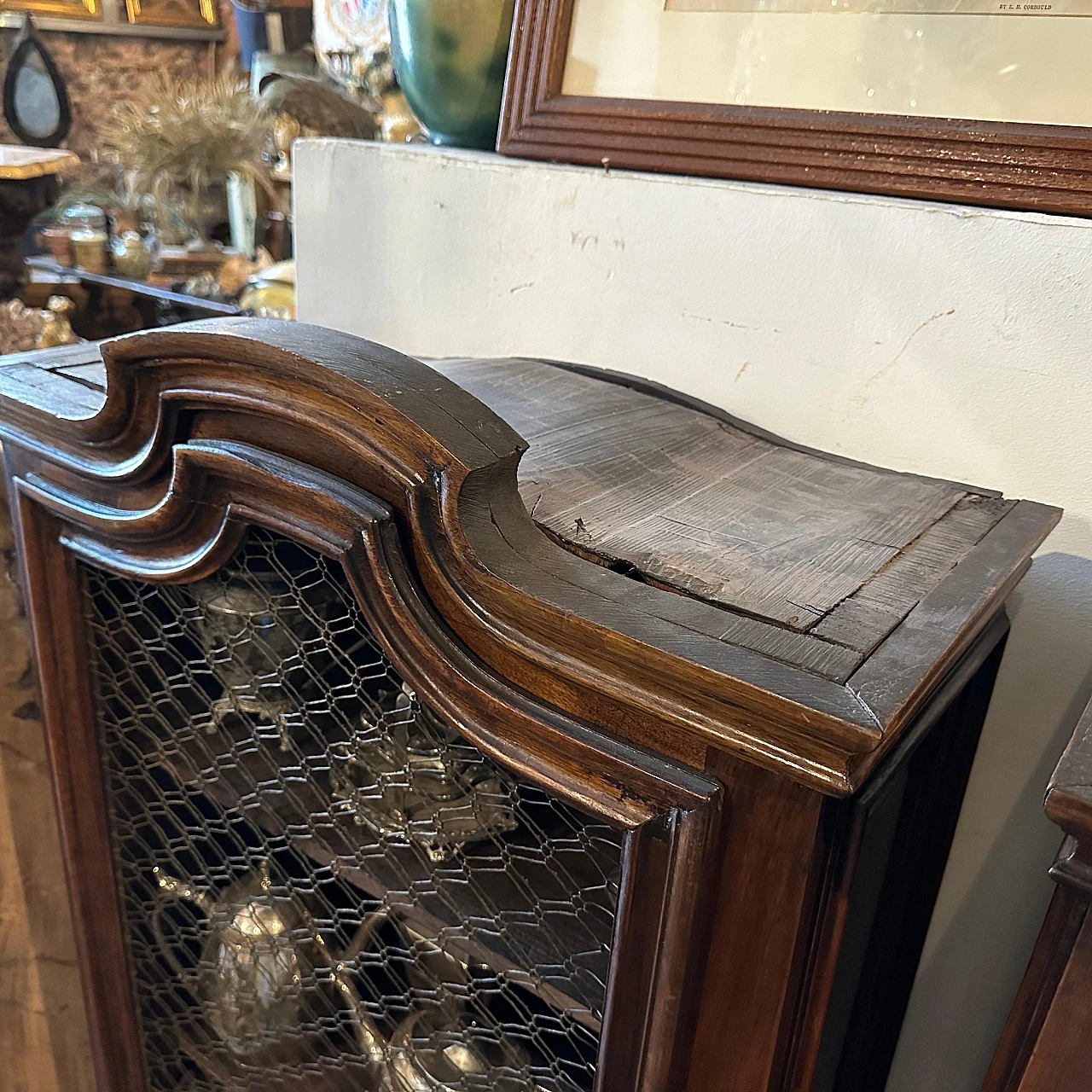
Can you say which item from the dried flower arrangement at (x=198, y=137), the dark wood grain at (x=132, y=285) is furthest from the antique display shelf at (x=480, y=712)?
the dried flower arrangement at (x=198, y=137)

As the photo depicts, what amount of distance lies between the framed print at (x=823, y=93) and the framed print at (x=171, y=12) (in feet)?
10.6

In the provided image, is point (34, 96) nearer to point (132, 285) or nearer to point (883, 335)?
point (132, 285)

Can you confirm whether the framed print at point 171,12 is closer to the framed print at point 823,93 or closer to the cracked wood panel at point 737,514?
the framed print at point 823,93

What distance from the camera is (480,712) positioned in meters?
0.46

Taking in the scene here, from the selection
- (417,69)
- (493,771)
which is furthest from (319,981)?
(417,69)

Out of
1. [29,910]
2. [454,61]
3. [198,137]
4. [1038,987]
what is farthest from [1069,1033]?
[198,137]

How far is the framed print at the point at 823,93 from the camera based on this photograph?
0.60m

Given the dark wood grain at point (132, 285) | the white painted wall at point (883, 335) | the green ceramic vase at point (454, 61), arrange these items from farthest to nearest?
the dark wood grain at point (132, 285)
the green ceramic vase at point (454, 61)
the white painted wall at point (883, 335)

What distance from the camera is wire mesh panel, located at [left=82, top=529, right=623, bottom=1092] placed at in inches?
21.3

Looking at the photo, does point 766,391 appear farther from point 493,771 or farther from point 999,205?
point 493,771

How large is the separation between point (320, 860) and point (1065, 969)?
18.0 inches

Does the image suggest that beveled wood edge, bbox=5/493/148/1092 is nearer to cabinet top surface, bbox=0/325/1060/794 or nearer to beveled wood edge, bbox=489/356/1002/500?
cabinet top surface, bbox=0/325/1060/794

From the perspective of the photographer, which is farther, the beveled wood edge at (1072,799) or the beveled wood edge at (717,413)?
the beveled wood edge at (717,413)

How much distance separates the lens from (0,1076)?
1.03 meters
